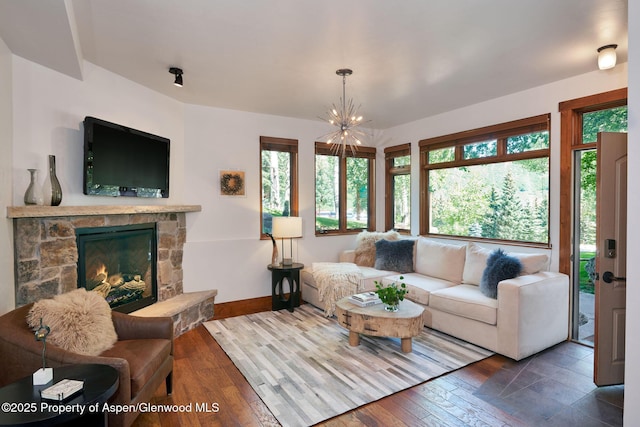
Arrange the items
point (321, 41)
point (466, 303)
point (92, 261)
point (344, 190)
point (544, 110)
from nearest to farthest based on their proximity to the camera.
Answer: point (321, 41) < point (92, 261) < point (466, 303) < point (544, 110) < point (344, 190)

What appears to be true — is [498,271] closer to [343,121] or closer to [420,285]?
[420,285]

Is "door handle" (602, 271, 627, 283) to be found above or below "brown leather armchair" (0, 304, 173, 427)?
above

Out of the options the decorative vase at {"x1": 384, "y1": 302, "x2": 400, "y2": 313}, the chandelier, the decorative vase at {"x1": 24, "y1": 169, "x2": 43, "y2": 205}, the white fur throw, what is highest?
the chandelier

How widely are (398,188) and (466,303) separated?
2715 millimetres

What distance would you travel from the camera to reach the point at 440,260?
175 inches

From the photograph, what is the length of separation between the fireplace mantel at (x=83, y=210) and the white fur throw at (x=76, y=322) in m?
0.66

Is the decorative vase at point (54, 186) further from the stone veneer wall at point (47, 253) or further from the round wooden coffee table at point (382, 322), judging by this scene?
the round wooden coffee table at point (382, 322)

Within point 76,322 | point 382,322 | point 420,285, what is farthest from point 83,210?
point 420,285

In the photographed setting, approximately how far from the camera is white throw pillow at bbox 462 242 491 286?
12.9 feet

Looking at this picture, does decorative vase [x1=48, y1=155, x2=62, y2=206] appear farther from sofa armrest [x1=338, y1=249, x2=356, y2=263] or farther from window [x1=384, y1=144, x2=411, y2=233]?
window [x1=384, y1=144, x2=411, y2=233]

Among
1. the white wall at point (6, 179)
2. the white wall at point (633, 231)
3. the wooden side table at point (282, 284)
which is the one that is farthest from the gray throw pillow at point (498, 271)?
the white wall at point (6, 179)

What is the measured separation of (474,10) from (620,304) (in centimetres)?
244

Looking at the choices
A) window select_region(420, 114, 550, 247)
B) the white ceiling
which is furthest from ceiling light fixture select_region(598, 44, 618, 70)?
window select_region(420, 114, 550, 247)

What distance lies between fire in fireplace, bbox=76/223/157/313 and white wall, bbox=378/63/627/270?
402 cm
